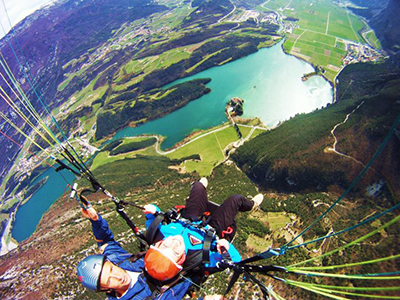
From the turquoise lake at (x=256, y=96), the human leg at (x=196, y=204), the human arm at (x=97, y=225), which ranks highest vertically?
the human arm at (x=97, y=225)

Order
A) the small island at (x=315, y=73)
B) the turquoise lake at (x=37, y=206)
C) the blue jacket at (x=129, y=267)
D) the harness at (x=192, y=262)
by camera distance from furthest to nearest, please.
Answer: the small island at (x=315, y=73) → the turquoise lake at (x=37, y=206) → the blue jacket at (x=129, y=267) → the harness at (x=192, y=262)

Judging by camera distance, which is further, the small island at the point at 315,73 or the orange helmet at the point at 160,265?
the small island at the point at 315,73

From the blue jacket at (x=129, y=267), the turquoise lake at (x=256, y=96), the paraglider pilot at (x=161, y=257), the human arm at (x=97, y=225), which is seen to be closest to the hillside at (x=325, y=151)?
the turquoise lake at (x=256, y=96)

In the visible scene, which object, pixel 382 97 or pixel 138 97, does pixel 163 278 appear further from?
pixel 138 97

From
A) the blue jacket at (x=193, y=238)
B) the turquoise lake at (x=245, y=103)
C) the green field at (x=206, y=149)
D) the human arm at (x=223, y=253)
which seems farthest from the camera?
the turquoise lake at (x=245, y=103)

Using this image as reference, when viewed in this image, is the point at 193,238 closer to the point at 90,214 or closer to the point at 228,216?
the point at 228,216

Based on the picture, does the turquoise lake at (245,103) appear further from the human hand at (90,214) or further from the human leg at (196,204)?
the human hand at (90,214)

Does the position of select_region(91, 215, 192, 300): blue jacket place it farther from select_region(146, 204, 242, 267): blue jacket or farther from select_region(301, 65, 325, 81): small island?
select_region(301, 65, 325, 81): small island
